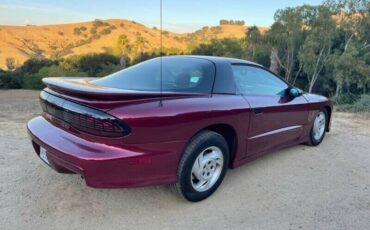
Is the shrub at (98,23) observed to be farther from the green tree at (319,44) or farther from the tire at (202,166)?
the tire at (202,166)

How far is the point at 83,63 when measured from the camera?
26.9 m

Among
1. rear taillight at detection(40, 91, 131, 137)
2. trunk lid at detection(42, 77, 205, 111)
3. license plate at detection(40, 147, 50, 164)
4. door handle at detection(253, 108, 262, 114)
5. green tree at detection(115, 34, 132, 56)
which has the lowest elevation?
green tree at detection(115, 34, 132, 56)

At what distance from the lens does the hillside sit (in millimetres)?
40844

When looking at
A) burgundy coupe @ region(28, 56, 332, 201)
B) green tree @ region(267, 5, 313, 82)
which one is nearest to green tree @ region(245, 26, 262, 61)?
green tree @ region(267, 5, 313, 82)

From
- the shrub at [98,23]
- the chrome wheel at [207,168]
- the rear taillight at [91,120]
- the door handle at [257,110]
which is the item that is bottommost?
the chrome wheel at [207,168]

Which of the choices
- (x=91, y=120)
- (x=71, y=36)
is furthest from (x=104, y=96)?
(x=71, y=36)

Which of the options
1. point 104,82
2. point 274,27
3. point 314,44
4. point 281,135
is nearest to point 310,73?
point 314,44

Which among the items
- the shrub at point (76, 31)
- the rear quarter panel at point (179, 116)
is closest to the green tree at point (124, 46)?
the shrub at point (76, 31)

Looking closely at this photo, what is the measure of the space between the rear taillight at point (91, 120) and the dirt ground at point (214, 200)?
81 cm

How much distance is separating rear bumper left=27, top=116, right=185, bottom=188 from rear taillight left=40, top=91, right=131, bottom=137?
4.0 inches

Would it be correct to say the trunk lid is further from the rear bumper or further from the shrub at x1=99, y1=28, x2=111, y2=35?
the shrub at x1=99, y1=28, x2=111, y2=35

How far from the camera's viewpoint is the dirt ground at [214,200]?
2.96 m

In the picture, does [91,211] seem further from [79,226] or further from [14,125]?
[14,125]

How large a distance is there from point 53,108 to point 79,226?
3.63 feet
